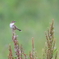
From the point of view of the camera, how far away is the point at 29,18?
859cm

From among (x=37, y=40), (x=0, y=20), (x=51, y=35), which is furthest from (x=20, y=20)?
(x=51, y=35)

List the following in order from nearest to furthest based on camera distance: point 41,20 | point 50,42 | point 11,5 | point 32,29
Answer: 1. point 50,42
2. point 32,29
3. point 41,20
4. point 11,5

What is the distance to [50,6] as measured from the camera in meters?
9.17

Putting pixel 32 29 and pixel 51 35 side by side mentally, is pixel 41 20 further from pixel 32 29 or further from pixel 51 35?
pixel 51 35

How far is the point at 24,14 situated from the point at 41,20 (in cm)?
52

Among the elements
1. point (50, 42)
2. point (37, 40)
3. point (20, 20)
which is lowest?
point (50, 42)

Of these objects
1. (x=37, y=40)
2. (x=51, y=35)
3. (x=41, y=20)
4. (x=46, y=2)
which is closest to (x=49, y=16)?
(x=41, y=20)

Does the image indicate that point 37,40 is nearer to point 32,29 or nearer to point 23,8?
point 32,29

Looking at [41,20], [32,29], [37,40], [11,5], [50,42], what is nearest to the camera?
[50,42]

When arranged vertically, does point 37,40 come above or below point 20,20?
below

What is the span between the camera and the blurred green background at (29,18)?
7242 millimetres

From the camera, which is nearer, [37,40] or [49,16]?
[37,40]

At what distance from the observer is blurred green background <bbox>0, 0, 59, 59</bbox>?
724 cm

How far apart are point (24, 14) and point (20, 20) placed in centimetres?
54
